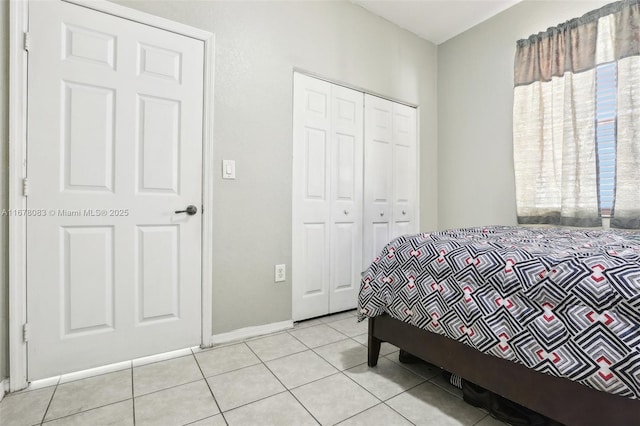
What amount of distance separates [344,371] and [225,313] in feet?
2.95

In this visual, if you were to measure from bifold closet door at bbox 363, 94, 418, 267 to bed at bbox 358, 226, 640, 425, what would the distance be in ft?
4.53

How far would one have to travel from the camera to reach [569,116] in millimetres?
2373

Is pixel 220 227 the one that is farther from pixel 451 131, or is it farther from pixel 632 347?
pixel 451 131

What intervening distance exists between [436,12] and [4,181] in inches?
135

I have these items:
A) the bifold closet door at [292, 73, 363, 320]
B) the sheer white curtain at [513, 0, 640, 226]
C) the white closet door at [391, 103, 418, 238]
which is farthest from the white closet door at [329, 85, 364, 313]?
the sheer white curtain at [513, 0, 640, 226]

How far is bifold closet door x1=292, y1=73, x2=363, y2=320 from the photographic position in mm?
2484

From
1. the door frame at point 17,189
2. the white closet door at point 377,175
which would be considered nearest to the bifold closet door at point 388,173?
the white closet door at point 377,175

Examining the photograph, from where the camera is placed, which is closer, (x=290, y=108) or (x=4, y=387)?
(x=4, y=387)

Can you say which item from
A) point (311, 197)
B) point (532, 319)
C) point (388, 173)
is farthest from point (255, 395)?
point (388, 173)

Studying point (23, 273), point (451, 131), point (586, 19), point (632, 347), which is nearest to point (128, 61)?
point (23, 273)

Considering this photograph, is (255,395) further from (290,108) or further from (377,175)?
(377,175)

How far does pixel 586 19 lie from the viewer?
2.30 metres

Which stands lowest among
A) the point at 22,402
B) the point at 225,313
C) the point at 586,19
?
the point at 22,402

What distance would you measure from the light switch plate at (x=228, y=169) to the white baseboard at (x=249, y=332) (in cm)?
107
